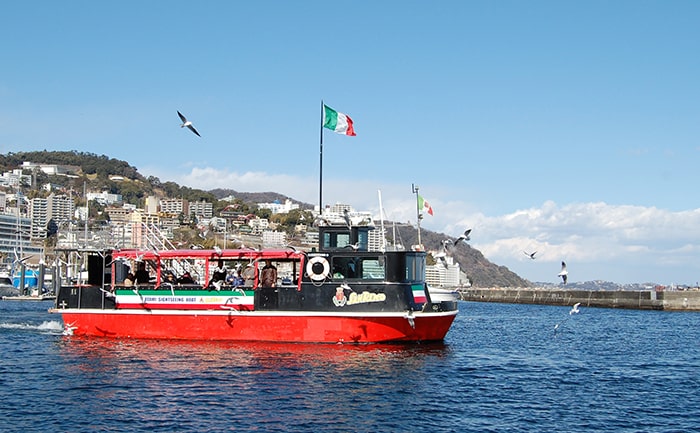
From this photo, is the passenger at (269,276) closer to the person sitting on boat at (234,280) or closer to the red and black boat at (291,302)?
the red and black boat at (291,302)

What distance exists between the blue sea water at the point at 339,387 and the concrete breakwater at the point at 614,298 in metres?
47.2

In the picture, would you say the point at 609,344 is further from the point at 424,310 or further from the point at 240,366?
the point at 240,366

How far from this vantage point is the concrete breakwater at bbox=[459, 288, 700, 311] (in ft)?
259

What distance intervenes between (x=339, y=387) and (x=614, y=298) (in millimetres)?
71993

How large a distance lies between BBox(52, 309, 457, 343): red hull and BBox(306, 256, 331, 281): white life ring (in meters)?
1.49

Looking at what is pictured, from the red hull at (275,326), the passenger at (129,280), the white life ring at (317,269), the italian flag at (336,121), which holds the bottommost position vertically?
the red hull at (275,326)

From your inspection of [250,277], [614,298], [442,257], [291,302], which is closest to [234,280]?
[250,277]

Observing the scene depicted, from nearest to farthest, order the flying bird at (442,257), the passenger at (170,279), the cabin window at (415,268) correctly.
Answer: the cabin window at (415,268)
the flying bird at (442,257)
the passenger at (170,279)

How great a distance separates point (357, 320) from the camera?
30.2 m

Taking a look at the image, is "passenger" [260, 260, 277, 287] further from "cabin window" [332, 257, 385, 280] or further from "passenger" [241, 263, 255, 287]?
"cabin window" [332, 257, 385, 280]

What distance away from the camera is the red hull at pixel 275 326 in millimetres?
30266

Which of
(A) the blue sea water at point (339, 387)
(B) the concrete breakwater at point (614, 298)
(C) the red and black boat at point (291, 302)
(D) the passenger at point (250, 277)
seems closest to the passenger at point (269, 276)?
(C) the red and black boat at point (291, 302)

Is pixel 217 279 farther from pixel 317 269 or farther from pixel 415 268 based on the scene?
pixel 415 268

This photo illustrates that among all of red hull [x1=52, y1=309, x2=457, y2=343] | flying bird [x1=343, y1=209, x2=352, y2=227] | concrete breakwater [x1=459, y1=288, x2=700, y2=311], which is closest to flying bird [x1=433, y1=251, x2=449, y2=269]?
red hull [x1=52, y1=309, x2=457, y2=343]
